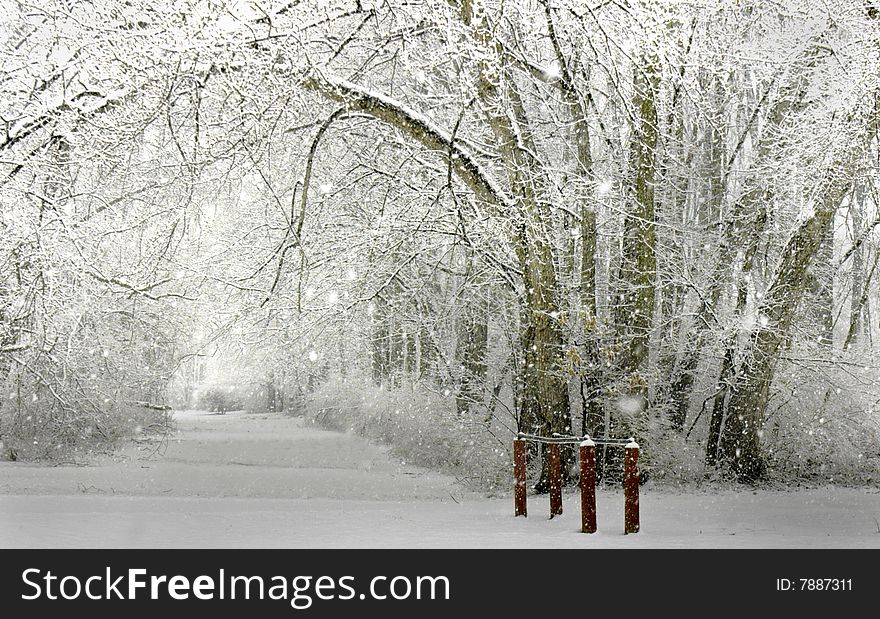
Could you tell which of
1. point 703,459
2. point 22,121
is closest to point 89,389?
point 22,121

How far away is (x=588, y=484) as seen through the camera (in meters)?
8.77

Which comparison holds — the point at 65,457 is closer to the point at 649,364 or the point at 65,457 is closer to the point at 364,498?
the point at 364,498

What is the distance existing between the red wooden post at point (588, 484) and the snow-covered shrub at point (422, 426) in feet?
15.5

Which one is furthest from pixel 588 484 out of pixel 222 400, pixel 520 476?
pixel 222 400

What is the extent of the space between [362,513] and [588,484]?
3193 millimetres

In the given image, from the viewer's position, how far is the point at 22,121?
948cm

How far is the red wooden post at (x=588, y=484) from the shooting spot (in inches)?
340

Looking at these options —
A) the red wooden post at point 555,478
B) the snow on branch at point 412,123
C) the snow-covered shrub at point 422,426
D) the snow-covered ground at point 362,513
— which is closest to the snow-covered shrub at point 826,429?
the snow-covered ground at point 362,513

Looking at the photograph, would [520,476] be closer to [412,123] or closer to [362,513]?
[362,513]

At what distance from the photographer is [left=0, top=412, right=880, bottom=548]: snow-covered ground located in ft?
28.1

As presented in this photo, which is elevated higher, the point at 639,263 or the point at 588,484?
the point at 639,263

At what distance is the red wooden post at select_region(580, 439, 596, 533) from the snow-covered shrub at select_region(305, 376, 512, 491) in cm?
473

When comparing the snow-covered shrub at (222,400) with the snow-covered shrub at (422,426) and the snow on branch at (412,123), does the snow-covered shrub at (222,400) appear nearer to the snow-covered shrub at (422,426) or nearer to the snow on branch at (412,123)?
the snow-covered shrub at (422,426)

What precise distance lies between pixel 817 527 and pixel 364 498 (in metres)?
6.28
